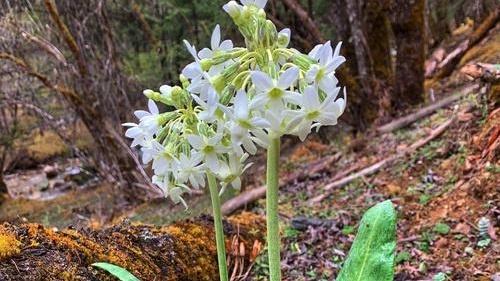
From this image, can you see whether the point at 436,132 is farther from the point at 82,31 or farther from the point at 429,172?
the point at 82,31

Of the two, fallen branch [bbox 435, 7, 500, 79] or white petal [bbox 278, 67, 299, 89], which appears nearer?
white petal [bbox 278, 67, 299, 89]

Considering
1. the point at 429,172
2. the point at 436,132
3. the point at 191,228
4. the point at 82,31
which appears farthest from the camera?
the point at 82,31

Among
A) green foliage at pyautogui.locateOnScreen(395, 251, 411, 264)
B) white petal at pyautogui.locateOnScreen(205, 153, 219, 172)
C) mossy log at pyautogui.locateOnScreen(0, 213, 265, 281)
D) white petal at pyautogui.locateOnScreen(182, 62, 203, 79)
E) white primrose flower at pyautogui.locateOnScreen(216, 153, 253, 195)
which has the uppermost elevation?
white petal at pyautogui.locateOnScreen(182, 62, 203, 79)

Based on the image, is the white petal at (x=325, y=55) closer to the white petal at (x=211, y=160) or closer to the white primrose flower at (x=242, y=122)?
the white primrose flower at (x=242, y=122)

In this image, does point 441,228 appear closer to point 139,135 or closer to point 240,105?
point 139,135

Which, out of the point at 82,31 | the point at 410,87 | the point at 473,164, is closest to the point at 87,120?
the point at 82,31

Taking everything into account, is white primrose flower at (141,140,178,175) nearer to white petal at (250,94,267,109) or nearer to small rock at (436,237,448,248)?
white petal at (250,94,267,109)

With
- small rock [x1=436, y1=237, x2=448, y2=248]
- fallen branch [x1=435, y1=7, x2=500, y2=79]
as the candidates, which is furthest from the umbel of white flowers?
fallen branch [x1=435, y1=7, x2=500, y2=79]
